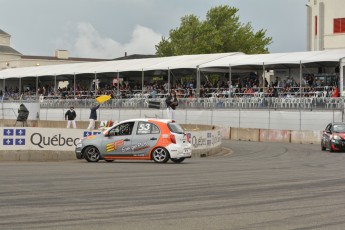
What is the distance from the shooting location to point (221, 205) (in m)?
12.4

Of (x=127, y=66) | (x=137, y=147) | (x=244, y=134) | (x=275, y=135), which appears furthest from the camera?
(x=127, y=66)

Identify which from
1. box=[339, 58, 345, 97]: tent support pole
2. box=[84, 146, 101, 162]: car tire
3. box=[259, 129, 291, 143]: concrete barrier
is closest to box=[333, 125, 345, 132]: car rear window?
box=[339, 58, 345, 97]: tent support pole

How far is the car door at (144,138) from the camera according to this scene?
79.2 ft

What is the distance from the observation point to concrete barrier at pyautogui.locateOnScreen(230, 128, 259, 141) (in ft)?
141

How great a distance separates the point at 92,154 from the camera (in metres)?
24.9

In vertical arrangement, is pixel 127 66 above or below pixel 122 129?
above

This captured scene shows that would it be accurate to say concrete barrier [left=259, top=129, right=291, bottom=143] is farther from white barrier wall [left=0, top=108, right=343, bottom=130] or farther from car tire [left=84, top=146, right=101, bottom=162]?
car tire [left=84, top=146, right=101, bottom=162]

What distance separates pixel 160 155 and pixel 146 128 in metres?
0.99

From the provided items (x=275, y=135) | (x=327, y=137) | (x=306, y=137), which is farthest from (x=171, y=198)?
(x=275, y=135)

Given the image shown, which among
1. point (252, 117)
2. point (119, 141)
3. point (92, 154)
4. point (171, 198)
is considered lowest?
point (171, 198)

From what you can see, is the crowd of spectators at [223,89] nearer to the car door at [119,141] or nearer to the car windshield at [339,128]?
the car windshield at [339,128]

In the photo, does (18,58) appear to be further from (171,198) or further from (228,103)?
(171,198)

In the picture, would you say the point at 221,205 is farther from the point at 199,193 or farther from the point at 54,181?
the point at 54,181

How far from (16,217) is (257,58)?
127ft
